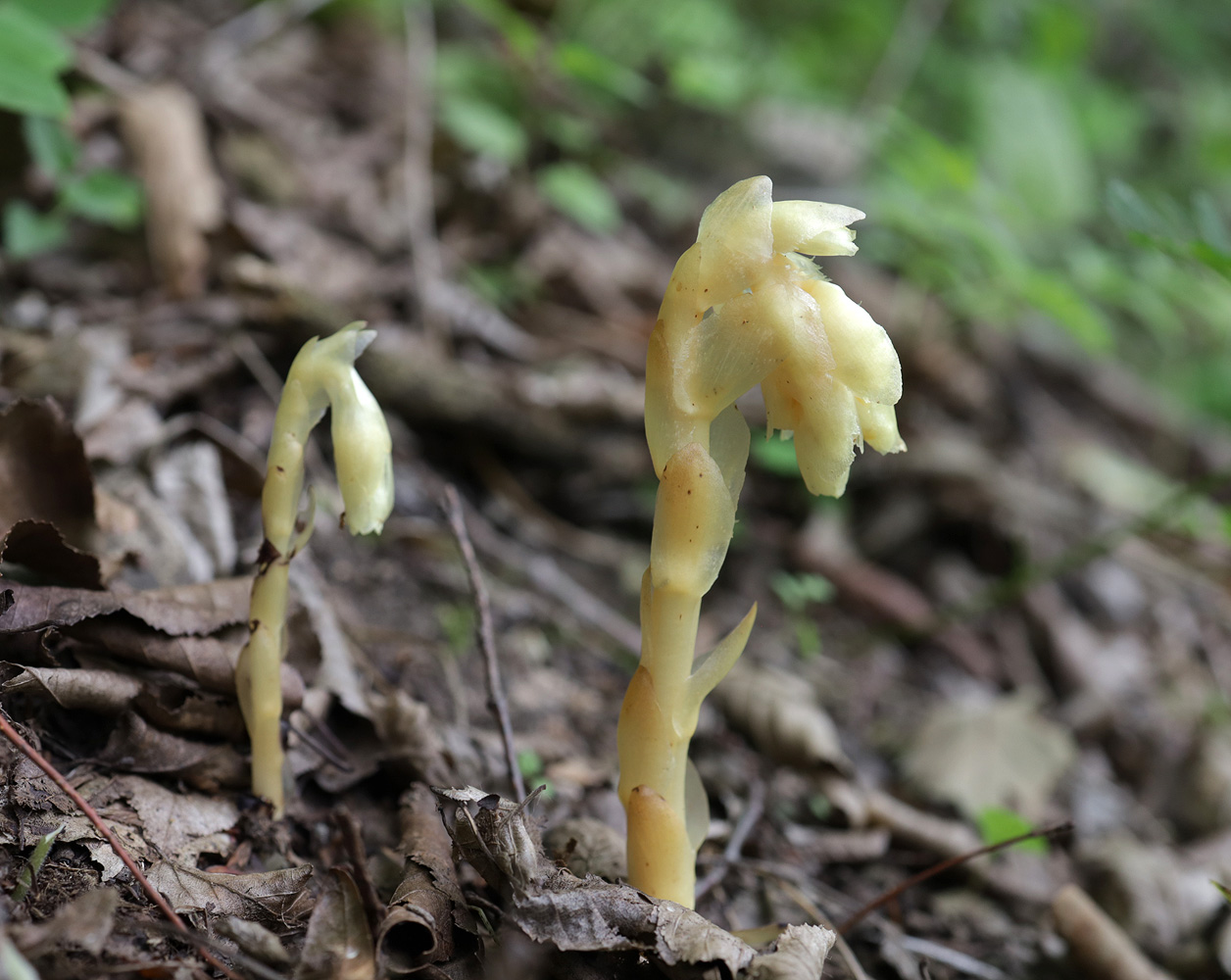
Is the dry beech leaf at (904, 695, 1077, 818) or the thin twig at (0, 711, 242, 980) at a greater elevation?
the thin twig at (0, 711, 242, 980)

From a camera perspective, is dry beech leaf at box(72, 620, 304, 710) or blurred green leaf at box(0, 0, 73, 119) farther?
blurred green leaf at box(0, 0, 73, 119)

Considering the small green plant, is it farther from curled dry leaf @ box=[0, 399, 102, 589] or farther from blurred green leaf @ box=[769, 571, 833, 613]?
blurred green leaf @ box=[769, 571, 833, 613]

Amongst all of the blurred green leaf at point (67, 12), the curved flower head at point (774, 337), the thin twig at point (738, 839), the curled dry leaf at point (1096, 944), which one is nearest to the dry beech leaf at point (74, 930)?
the curved flower head at point (774, 337)

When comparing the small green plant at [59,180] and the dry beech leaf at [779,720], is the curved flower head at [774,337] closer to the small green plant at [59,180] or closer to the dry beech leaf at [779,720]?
the dry beech leaf at [779,720]

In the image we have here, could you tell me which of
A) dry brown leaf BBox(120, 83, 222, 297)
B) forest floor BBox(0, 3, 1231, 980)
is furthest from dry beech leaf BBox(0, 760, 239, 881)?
dry brown leaf BBox(120, 83, 222, 297)

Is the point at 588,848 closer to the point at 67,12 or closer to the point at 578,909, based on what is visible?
the point at 578,909

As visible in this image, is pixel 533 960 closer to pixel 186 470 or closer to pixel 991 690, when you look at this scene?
pixel 186 470
